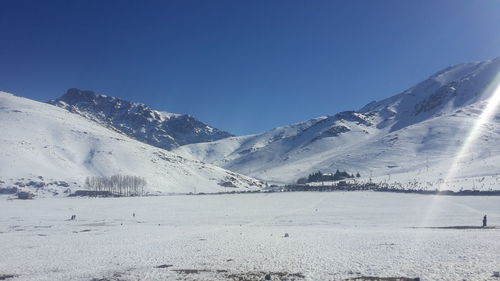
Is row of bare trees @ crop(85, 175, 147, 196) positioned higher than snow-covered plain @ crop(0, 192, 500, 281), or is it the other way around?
row of bare trees @ crop(85, 175, 147, 196)

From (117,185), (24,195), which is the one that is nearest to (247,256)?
(24,195)

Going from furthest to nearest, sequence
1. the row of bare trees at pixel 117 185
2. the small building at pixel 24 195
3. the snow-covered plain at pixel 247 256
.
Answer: the row of bare trees at pixel 117 185
the small building at pixel 24 195
the snow-covered plain at pixel 247 256

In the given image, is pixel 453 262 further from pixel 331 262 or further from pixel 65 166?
pixel 65 166

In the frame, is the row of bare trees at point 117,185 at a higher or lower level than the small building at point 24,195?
higher

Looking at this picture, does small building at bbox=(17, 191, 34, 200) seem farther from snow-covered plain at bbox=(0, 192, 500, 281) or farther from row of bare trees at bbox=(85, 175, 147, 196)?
snow-covered plain at bbox=(0, 192, 500, 281)

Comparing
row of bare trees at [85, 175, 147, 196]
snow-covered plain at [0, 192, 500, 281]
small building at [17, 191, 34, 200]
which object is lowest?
snow-covered plain at [0, 192, 500, 281]

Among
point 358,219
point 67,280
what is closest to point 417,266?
point 67,280

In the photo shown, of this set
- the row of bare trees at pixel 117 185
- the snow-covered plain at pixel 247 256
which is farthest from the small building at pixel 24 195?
the snow-covered plain at pixel 247 256

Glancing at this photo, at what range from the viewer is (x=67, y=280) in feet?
79.6

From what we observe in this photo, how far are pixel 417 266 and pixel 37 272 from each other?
25.1 m

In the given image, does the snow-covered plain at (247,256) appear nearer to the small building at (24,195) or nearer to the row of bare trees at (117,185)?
the small building at (24,195)

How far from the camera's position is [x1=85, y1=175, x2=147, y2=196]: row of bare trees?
166875 mm

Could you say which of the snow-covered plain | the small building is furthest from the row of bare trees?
the snow-covered plain

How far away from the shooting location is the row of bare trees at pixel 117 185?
167 meters
